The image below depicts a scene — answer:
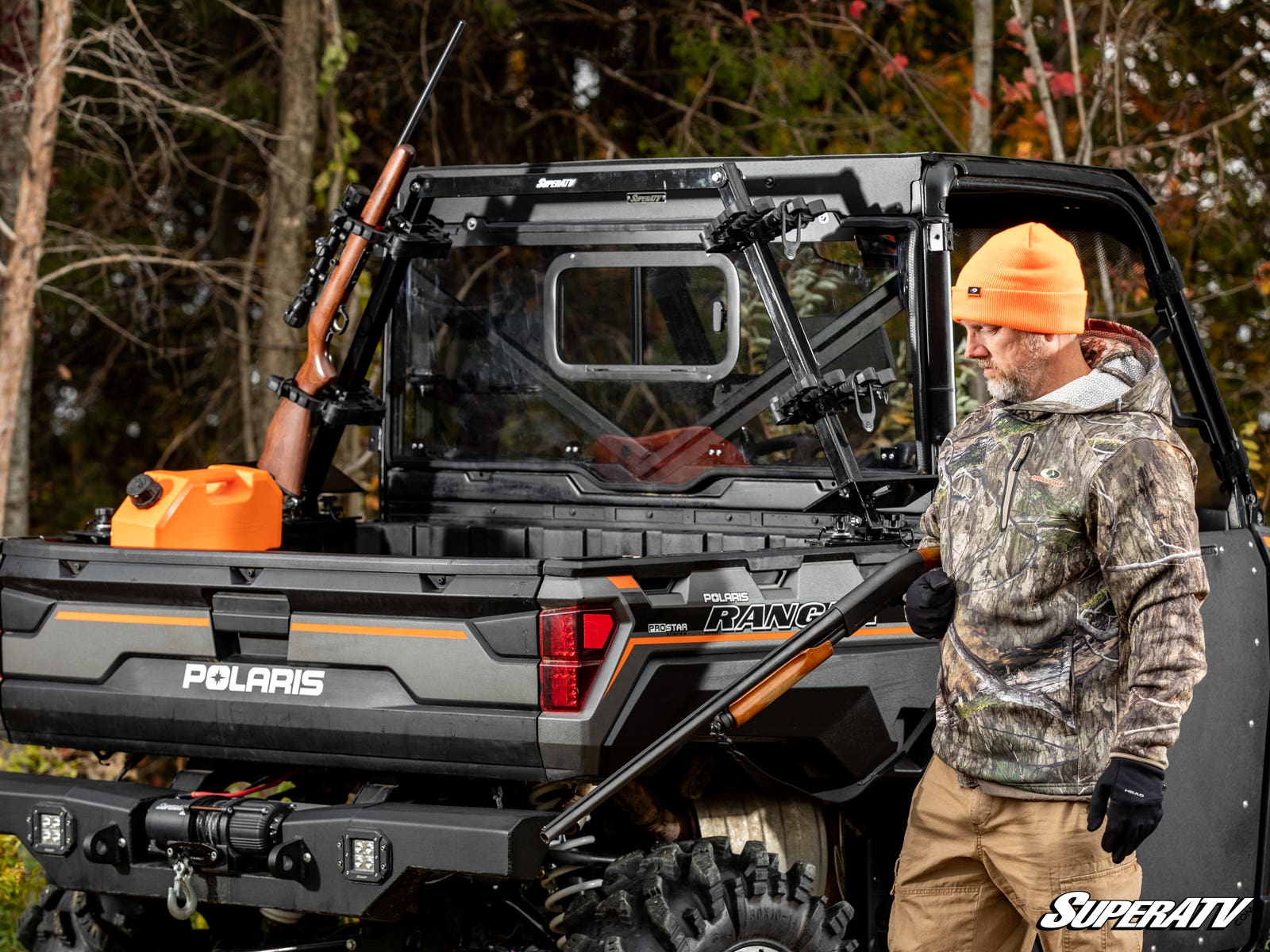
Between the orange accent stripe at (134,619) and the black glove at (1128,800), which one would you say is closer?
the black glove at (1128,800)

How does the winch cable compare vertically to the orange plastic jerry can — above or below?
below

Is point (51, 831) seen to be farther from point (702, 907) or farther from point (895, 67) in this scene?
point (895, 67)

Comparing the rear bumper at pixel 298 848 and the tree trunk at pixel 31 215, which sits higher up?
the tree trunk at pixel 31 215

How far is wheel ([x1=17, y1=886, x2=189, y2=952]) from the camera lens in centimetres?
458

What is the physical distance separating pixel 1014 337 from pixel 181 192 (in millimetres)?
10864

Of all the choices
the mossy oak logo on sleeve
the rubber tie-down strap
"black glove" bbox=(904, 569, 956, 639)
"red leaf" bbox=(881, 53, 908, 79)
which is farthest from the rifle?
"red leaf" bbox=(881, 53, 908, 79)

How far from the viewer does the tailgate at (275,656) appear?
3816 millimetres

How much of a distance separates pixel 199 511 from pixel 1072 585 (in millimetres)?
2480

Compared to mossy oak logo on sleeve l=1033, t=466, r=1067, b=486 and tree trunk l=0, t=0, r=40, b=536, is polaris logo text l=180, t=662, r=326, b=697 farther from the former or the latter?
tree trunk l=0, t=0, r=40, b=536

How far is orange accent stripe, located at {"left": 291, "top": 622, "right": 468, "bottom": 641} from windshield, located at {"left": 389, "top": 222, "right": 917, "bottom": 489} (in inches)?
51.5
